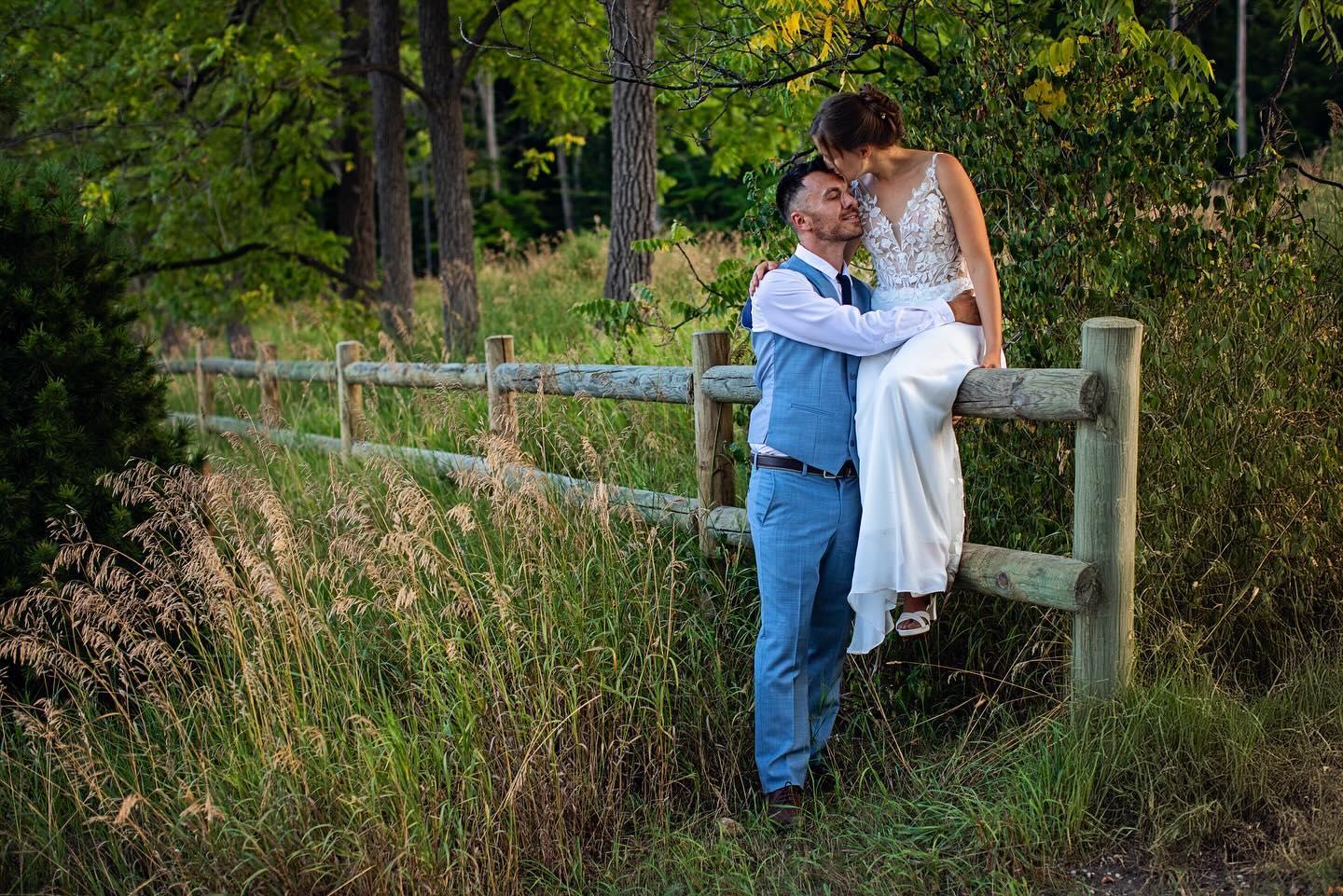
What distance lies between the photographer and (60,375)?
486 cm

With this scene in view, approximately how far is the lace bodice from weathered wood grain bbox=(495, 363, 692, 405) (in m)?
1.29

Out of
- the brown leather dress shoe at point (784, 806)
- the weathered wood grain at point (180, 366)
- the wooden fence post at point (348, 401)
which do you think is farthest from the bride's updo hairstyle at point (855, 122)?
the weathered wood grain at point (180, 366)

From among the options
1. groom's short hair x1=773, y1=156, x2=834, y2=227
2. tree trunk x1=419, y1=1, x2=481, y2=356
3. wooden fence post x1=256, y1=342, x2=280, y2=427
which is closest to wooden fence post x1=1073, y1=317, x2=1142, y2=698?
groom's short hair x1=773, y1=156, x2=834, y2=227

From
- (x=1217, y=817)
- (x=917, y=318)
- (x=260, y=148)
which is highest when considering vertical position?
(x=260, y=148)

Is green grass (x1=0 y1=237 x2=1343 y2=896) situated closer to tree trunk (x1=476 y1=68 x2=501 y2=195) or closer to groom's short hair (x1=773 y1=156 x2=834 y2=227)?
groom's short hair (x1=773 y1=156 x2=834 y2=227)

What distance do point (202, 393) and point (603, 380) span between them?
743 centimetres

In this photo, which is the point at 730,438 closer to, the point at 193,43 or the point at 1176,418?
the point at 1176,418

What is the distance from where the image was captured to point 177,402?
13742mm

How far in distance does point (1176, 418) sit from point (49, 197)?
473 cm

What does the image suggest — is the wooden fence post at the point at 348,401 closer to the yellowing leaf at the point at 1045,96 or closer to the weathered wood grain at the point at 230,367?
the weathered wood grain at the point at 230,367

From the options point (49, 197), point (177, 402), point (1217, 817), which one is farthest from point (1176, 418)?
point (177, 402)

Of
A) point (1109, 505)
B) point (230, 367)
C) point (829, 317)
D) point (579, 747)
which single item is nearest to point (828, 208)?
point (829, 317)

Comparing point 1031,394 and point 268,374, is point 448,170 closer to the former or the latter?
point 268,374

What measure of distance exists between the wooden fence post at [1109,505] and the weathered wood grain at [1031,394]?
2.4 inches
